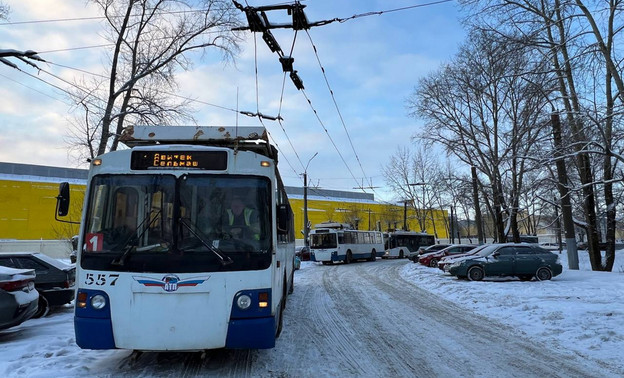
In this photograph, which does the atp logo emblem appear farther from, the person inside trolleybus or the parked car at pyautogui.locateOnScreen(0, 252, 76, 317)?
the parked car at pyautogui.locateOnScreen(0, 252, 76, 317)

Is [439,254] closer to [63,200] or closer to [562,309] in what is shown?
[562,309]

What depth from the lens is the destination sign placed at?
204 inches

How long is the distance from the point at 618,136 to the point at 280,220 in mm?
12734

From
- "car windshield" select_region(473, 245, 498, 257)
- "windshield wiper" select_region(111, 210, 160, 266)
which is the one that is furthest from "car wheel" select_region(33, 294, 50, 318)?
"car windshield" select_region(473, 245, 498, 257)

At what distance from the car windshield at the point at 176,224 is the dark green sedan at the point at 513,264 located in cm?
1325

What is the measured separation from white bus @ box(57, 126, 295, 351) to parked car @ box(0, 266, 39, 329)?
7.54 ft

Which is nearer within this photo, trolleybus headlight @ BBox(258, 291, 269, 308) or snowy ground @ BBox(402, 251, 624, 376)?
trolleybus headlight @ BBox(258, 291, 269, 308)

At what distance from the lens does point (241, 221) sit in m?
5.09

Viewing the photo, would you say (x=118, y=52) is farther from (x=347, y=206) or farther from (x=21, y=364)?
(x=347, y=206)

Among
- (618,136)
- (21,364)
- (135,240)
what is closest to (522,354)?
(135,240)

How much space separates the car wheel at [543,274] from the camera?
15.7m

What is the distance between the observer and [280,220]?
5367 mm

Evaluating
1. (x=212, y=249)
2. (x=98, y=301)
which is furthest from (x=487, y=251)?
(x=98, y=301)

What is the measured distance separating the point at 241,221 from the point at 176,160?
Result: 45.3 inches
